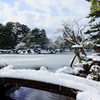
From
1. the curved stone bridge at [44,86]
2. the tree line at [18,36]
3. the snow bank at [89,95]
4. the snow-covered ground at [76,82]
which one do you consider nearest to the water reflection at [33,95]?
the curved stone bridge at [44,86]

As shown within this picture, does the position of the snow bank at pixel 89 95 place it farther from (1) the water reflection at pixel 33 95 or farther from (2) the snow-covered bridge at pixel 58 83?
(1) the water reflection at pixel 33 95

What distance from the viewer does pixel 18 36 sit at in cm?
2373

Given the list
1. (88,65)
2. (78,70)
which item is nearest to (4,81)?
(78,70)

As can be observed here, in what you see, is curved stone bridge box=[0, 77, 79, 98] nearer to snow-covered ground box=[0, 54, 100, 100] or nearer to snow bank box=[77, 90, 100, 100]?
snow-covered ground box=[0, 54, 100, 100]

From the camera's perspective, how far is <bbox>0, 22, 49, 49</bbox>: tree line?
65.4ft

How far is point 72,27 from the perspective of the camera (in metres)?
8.05

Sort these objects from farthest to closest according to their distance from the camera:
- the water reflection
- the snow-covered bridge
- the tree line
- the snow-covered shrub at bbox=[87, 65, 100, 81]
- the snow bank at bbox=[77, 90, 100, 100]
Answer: the tree line < the snow-covered shrub at bbox=[87, 65, 100, 81] < the water reflection < the snow-covered bridge < the snow bank at bbox=[77, 90, 100, 100]

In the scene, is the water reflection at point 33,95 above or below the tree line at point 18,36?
below

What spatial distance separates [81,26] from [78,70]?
11.7ft

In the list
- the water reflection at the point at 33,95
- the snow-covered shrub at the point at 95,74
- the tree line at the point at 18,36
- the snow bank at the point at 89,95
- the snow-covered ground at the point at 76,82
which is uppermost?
the tree line at the point at 18,36

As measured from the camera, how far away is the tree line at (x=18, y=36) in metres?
19.9

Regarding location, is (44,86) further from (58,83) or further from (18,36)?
(18,36)

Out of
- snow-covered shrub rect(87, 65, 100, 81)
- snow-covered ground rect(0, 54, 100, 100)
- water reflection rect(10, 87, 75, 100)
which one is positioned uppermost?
snow-covered ground rect(0, 54, 100, 100)

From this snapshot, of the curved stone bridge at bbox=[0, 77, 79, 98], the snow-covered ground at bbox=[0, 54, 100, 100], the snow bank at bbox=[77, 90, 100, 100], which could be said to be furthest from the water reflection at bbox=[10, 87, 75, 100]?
the snow bank at bbox=[77, 90, 100, 100]
